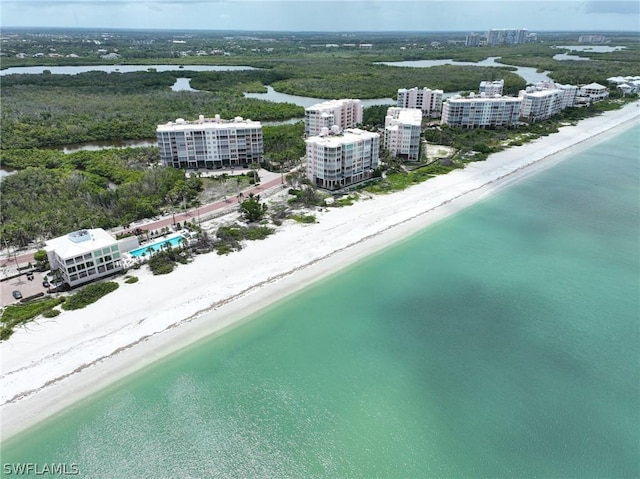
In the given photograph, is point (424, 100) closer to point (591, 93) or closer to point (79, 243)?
point (591, 93)

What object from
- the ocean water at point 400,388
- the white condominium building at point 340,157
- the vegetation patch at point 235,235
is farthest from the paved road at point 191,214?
the ocean water at point 400,388

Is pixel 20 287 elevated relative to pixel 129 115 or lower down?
lower down

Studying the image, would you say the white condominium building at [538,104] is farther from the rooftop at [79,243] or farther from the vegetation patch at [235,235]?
the rooftop at [79,243]

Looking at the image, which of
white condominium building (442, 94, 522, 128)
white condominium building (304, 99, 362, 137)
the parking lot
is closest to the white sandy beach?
the parking lot

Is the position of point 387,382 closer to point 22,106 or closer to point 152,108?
point 152,108

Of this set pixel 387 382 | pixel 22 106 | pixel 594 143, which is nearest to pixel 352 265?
pixel 387 382

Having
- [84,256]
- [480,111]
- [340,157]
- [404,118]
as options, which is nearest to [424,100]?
[480,111]
